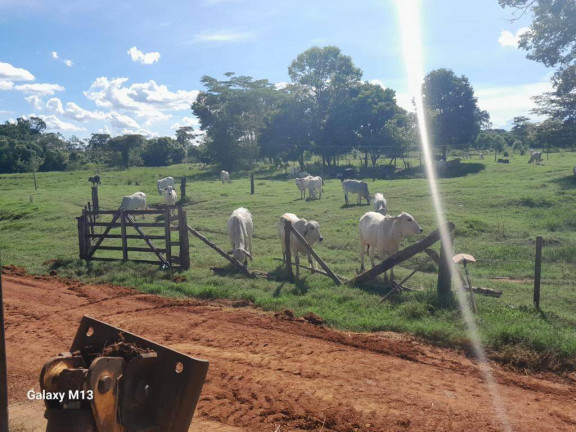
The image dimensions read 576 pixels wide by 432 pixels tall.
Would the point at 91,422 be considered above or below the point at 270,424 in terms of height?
above

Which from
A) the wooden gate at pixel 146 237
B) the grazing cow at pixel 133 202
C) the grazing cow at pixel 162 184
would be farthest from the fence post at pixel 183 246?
the grazing cow at pixel 162 184

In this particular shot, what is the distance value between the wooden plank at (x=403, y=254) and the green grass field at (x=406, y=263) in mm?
347

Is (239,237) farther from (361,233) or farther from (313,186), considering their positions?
(313,186)

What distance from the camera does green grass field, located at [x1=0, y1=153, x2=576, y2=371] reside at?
8.14 metres

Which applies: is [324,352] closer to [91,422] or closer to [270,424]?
[270,424]

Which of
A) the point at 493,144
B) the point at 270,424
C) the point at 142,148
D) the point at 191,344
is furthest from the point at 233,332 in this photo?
the point at 142,148

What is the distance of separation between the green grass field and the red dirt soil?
0.78 metres

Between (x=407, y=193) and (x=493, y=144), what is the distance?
141 feet

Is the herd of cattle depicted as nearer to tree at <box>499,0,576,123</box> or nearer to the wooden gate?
the wooden gate

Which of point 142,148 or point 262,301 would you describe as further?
point 142,148

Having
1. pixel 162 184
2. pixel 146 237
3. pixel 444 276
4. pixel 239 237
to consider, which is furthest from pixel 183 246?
pixel 162 184

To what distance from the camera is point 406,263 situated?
14047 millimetres

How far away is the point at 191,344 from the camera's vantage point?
25.2 ft

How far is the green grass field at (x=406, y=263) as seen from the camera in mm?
8141
